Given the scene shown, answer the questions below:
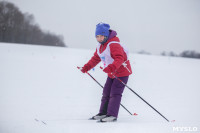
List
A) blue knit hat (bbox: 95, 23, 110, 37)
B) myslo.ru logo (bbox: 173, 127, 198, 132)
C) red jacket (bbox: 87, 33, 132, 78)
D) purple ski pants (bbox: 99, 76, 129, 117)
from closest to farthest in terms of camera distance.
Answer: myslo.ru logo (bbox: 173, 127, 198, 132) < red jacket (bbox: 87, 33, 132, 78) < purple ski pants (bbox: 99, 76, 129, 117) < blue knit hat (bbox: 95, 23, 110, 37)

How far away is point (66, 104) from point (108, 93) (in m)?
1.36

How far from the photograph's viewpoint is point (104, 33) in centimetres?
370

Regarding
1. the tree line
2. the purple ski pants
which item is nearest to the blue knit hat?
the purple ski pants

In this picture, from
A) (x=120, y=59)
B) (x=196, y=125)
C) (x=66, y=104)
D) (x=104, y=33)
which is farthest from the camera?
(x=66, y=104)

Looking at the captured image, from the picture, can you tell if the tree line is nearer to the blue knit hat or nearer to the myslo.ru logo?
the blue knit hat

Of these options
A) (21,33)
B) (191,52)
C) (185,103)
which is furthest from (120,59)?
(191,52)

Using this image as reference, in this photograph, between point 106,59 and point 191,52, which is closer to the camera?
point 106,59

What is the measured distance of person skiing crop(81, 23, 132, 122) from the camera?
139 inches

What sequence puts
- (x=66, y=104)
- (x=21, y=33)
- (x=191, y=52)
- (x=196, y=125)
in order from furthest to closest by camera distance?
(x=191, y=52)
(x=21, y=33)
(x=66, y=104)
(x=196, y=125)

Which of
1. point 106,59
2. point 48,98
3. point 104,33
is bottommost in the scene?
point 48,98

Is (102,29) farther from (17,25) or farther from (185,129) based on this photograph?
(17,25)

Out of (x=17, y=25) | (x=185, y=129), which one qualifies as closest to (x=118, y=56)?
(x=185, y=129)

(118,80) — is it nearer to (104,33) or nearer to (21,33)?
(104,33)

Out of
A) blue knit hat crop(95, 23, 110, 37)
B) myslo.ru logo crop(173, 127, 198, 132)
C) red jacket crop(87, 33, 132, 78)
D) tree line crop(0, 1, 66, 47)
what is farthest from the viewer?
tree line crop(0, 1, 66, 47)
